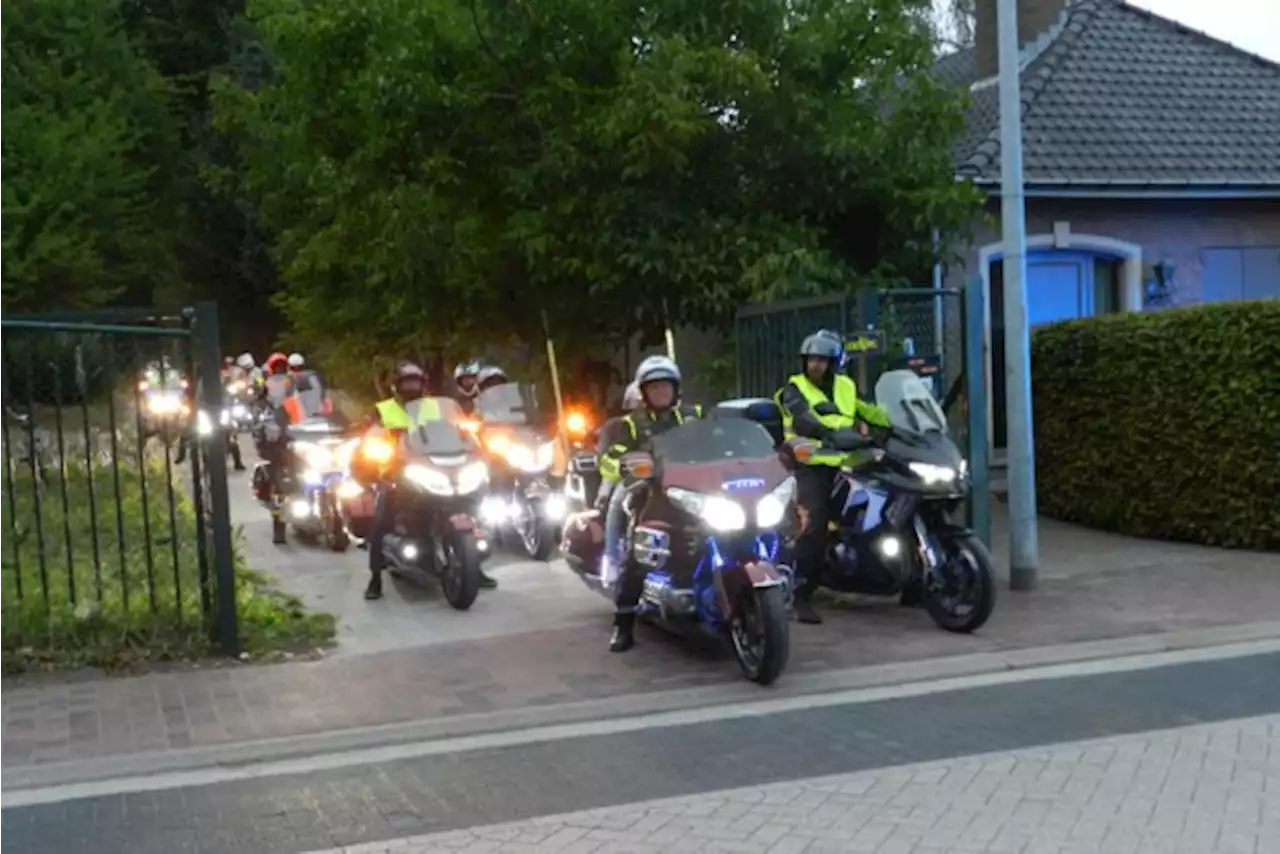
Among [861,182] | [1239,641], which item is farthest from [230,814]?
[861,182]

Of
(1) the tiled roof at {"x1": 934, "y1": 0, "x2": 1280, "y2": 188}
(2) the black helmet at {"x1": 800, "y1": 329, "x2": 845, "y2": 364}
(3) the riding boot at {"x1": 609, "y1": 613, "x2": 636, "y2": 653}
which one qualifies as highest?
(1) the tiled roof at {"x1": 934, "y1": 0, "x2": 1280, "y2": 188}

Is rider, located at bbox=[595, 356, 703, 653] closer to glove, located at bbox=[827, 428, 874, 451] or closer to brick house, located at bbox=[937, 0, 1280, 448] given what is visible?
glove, located at bbox=[827, 428, 874, 451]

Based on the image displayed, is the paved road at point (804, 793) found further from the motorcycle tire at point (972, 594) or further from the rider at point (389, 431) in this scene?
the rider at point (389, 431)

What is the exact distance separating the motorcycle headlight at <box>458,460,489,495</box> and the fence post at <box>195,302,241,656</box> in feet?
7.15

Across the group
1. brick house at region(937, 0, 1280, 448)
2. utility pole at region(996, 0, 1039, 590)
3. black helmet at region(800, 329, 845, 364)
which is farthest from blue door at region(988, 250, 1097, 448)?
black helmet at region(800, 329, 845, 364)

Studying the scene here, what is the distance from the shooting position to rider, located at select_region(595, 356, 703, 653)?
8.92 m

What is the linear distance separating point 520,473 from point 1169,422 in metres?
5.54

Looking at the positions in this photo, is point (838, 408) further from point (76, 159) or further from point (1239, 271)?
point (76, 159)

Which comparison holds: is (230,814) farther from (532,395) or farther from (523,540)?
(532,395)

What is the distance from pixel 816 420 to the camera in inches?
373

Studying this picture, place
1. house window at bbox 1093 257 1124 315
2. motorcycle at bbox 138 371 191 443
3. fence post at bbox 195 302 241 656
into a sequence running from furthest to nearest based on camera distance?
house window at bbox 1093 257 1124 315 < motorcycle at bbox 138 371 191 443 < fence post at bbox 195 302 241 656

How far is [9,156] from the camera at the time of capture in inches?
1249

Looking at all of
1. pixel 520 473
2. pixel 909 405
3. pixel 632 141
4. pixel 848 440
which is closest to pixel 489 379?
pixel 520 473

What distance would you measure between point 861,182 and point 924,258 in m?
1.02
